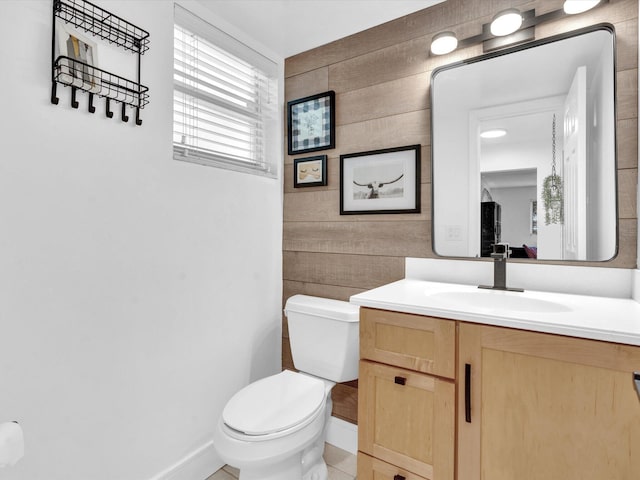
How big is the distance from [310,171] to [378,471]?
1469mm

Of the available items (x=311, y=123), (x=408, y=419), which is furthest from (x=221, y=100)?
(x=408, y=419)

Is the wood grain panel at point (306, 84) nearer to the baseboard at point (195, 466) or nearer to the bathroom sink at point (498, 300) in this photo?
the bathroom sink at point (498, 300)

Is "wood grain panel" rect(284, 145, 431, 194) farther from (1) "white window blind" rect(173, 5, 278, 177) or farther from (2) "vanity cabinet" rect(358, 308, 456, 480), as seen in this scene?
(2) "vanity cabinet" rect(358, 308, 456, 480)

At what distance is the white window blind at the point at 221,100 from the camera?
1.64 meters

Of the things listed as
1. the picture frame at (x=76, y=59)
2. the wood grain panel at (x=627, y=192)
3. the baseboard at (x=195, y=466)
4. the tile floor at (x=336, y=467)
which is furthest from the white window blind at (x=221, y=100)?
the wood grain panel at (x=627, y=192)

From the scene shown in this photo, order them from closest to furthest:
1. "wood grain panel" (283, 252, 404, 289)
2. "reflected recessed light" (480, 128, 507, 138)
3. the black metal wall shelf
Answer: the black metal wall shelf → "reflected recessed light" (480, 128, 507, 138) → "wood grain panel" (283, 252, 404, 289)

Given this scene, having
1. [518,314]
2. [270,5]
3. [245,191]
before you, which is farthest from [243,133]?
[518,314]

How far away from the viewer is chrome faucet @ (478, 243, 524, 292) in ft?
4.71

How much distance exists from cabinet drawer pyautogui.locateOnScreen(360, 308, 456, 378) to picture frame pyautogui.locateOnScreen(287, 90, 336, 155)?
1.09 metres

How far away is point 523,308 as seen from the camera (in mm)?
1353

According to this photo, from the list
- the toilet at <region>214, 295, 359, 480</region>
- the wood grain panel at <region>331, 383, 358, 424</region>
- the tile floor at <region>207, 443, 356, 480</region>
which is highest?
the toilet at <region>214, 295, 359, 480</region>

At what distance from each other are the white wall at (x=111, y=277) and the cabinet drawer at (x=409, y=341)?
2.79 ft

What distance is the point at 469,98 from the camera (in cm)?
160

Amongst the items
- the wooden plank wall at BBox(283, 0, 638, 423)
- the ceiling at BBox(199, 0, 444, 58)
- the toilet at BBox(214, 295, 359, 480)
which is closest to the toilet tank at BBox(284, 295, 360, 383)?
the toilet at BBox(214, 295, 359, 480)
